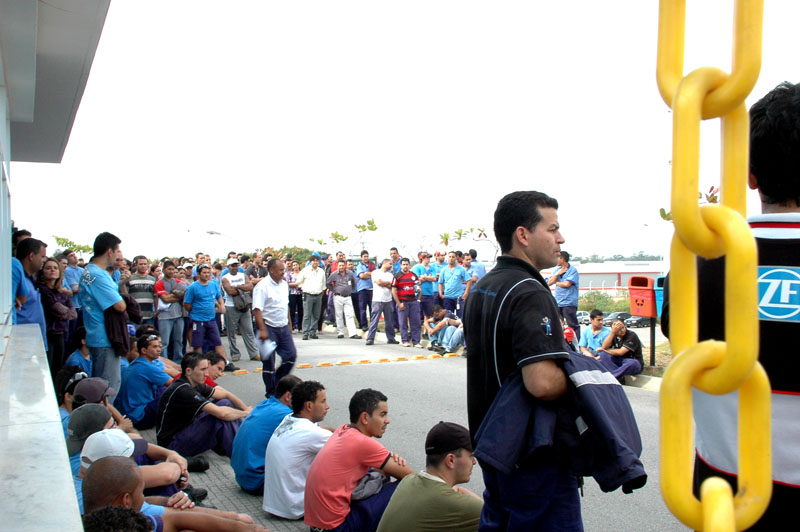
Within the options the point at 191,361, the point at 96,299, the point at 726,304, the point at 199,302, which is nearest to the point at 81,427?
the point at 191,361

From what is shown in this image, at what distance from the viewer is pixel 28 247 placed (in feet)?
24.6

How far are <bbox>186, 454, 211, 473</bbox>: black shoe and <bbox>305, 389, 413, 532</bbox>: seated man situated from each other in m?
2.19

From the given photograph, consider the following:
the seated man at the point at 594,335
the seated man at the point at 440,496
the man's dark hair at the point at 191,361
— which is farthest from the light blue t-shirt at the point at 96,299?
the seated man at the point at 594,335

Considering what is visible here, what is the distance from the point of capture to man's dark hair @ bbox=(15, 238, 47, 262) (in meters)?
7.46

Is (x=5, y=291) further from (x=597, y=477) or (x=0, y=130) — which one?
(x=597, y=477)

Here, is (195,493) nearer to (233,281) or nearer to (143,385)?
(143,385)

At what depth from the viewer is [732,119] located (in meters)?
0.94

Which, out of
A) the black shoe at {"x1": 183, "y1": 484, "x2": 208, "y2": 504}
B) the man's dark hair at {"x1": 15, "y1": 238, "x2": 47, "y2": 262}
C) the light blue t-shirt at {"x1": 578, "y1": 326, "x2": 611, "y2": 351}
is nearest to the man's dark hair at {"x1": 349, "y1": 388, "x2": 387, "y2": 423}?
the black shoe at {"x1": 183, "y1": 484, "x2": 208, "y2": 504}

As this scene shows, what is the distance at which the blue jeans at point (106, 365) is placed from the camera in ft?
22.2

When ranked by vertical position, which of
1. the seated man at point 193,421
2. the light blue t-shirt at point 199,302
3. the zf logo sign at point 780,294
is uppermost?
the zf logo sign at point 780,294

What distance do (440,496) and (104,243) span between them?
4830 millimetres

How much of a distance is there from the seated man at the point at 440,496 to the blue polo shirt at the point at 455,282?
35.3 feet

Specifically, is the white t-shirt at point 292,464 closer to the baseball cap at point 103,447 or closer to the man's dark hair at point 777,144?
the baseball cap at point 103,447

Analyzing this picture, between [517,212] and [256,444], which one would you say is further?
[256,444]
